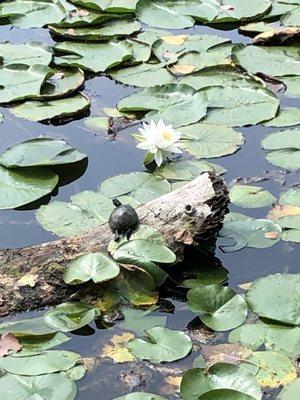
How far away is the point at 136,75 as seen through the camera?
4688 millimetres

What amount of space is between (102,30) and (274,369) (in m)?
3.04

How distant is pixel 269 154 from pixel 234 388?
164 cm

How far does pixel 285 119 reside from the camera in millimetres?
4172

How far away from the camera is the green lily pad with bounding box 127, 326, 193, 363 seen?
8.85ft

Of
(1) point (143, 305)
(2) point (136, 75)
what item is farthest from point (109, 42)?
(1) point (143, 305)

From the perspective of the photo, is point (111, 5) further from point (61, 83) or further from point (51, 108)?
point (51, 108)

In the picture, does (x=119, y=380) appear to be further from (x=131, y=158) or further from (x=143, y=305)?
(x=131, y=158)

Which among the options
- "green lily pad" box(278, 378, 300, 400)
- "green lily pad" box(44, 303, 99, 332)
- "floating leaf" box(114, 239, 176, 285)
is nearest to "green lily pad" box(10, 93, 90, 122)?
"floating leaf" box(114, 239, 176, 285)

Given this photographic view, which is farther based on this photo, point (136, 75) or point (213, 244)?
point (136, 75)

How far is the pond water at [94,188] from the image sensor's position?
266 cm

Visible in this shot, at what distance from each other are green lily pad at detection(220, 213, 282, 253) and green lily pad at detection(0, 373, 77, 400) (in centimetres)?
97

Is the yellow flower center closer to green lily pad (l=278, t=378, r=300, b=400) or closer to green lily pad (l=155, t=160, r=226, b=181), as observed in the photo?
green lily pad (l=155, t=160, r=226, b=181)

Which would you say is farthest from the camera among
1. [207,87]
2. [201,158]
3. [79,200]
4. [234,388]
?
[207,87]

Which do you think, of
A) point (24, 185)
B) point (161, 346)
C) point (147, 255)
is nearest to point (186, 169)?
point (24, 185)
